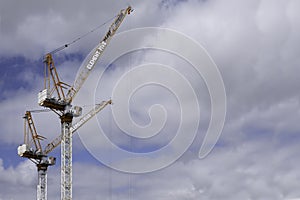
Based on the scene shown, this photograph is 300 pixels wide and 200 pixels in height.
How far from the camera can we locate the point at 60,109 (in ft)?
642

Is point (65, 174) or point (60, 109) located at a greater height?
point (60, 109)

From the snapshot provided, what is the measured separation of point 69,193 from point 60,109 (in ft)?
124

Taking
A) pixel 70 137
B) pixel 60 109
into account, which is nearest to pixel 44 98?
pixel 60 109

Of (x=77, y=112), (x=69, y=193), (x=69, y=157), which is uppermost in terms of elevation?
(x=77, y=112)

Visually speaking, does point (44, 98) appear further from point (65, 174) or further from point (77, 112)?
point (65, 174)

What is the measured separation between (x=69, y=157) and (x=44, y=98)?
29.4 meters

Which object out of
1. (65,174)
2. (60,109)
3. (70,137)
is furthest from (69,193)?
(60,109)

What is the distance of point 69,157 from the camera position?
195375mm

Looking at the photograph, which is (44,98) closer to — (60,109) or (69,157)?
(60,109)

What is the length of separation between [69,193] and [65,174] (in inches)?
338

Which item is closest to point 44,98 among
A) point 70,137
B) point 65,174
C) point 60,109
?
point 60,109

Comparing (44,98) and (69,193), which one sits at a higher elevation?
(44,98)

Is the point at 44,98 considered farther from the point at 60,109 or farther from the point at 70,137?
the point at 70,137

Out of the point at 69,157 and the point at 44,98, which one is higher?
the point at 44,98
